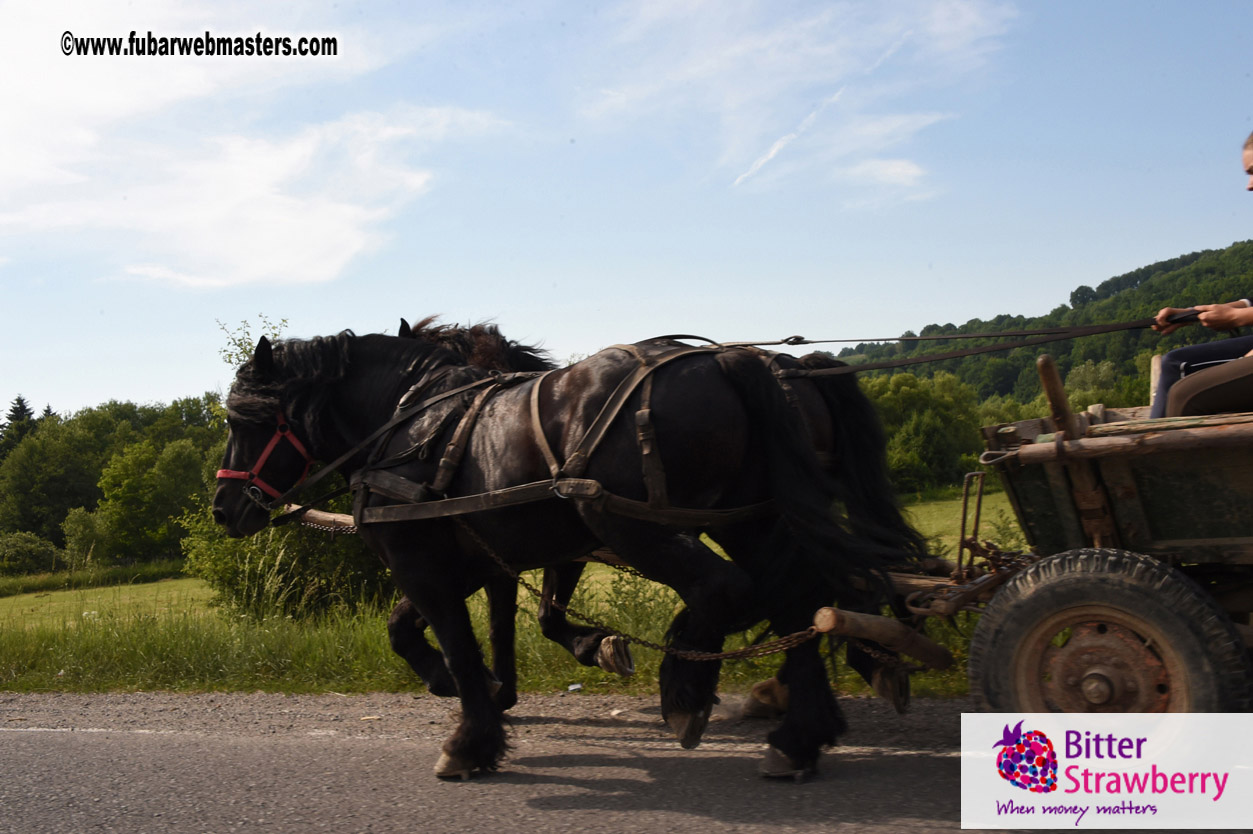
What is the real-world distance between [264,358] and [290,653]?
271 centimetres

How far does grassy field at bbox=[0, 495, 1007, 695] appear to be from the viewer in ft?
18.2

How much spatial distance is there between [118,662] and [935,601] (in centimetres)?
621

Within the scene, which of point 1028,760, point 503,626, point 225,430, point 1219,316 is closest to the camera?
point 1028,760

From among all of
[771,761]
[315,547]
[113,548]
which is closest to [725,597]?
[771,761]

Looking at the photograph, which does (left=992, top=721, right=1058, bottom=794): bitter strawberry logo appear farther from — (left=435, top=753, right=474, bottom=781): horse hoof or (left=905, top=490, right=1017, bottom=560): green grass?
(left=435, top=753, right=474, bottom=781): horse hoof

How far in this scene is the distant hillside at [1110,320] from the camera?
1519cm

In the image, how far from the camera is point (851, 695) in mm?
4703

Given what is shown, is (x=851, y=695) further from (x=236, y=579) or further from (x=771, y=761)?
(x=236, y=579)

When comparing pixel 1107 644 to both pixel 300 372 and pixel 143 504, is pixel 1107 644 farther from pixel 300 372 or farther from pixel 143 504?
pixel 143 504

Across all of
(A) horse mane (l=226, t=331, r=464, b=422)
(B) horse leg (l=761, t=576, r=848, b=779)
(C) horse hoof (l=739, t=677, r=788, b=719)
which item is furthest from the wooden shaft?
(A) horse mane (l=226, t=331, r=464, b=422)

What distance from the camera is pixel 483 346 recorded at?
5195 millimetres

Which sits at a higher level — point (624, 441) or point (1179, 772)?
point (624, 441)

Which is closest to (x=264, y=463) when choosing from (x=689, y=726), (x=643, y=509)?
(x=643, y=509)

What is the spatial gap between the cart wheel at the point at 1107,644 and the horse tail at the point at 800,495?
52 cm
